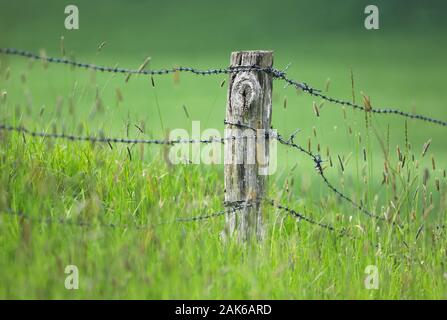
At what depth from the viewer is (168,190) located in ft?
17.5

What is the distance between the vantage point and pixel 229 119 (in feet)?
15.5

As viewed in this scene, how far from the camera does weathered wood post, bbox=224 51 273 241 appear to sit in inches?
184

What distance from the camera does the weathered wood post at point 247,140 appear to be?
4672 millimetres

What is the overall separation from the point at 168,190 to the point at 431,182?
3.60 m

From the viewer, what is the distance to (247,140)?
467 centimetres

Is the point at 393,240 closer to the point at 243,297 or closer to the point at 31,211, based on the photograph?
the point at 243,297

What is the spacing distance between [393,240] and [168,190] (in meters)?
1.55

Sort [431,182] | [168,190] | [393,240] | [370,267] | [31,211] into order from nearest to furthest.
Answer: [31,211] → [370,267] → [393,240] → [168,190] → [431,182]

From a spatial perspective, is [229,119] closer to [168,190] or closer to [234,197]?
[234,197]
